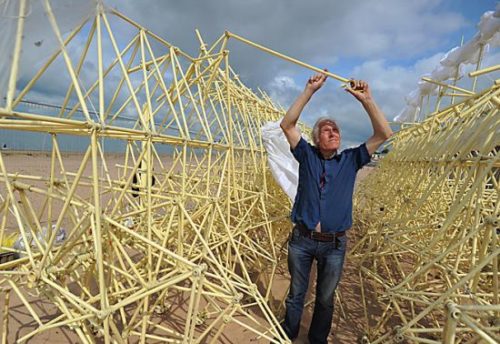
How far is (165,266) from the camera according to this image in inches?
178

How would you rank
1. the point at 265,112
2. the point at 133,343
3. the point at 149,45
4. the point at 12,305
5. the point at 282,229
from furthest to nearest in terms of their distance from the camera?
the point at 265,112 → the point at 282,229 → the point at 12,305 → the point at 149,45 → the point at 133,343

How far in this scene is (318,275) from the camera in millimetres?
3324

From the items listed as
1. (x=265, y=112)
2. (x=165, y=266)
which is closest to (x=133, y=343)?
(x=165, y=266)

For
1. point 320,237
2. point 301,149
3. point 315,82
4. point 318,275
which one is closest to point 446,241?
point 318,275

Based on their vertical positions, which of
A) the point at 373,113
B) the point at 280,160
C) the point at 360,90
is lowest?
the point at 280,160

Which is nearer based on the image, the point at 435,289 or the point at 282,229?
the point at 435,289

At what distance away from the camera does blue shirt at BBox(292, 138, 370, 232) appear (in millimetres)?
3120

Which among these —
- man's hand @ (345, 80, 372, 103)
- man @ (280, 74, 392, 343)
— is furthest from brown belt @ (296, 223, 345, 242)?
man's hand @ (345, 80, 372, 103)

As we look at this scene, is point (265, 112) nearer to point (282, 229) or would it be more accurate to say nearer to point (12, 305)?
point (282, 229)

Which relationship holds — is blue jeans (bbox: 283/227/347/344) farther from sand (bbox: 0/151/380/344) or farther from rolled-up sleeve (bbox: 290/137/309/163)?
rolled-up sleeve (bbox: 290/137/309/163)

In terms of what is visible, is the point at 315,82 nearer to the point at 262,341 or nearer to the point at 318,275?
the point at 318,275

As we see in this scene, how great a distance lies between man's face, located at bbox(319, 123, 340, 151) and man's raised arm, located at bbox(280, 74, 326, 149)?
0.25 m

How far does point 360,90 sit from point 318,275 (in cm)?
189

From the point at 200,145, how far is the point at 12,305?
3275mm
